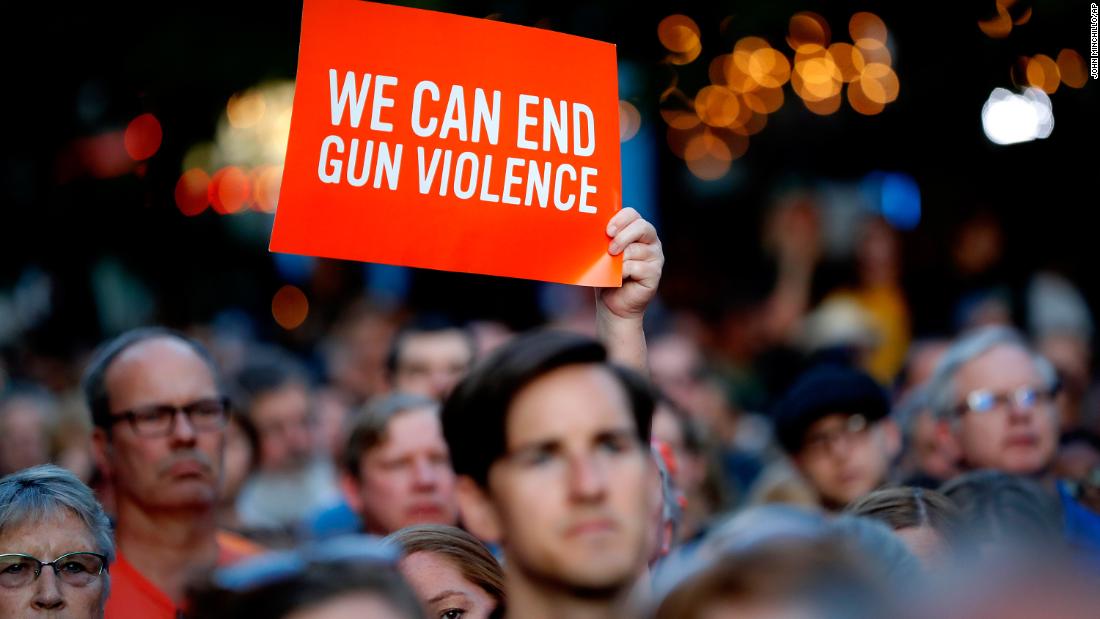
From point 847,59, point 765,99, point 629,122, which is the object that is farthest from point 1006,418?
point 765,99

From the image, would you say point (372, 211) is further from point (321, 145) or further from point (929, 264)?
point (929, 264)

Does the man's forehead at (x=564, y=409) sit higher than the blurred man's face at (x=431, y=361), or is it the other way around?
the blurred man's face at (x=431, y=361)

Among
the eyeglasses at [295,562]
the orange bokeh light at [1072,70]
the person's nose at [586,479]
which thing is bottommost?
the eyeglasses at [295,562]

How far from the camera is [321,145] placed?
11.9 ft

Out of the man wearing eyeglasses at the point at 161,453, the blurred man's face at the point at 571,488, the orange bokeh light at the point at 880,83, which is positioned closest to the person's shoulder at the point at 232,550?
the man wearing eyeglasses at the point at 161,453

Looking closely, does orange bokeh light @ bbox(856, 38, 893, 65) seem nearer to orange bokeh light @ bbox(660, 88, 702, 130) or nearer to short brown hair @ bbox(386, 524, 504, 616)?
orange bokeh light @ bbox(660, 88, 702, 130)

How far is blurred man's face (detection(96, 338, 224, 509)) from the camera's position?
4473mm

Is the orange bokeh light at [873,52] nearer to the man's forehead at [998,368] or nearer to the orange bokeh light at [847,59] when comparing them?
the orange bokeh light at [847,59]

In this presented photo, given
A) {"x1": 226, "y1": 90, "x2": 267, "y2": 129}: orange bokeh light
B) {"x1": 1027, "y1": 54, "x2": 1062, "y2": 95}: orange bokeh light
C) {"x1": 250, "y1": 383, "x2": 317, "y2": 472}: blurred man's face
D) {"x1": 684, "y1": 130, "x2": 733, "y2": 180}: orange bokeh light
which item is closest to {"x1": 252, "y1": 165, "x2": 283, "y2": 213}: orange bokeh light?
{"x1": 226, "y1": 90, "x2": 267, "y2": 129}: orange bokeh light

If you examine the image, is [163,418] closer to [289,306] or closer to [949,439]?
[949,439]

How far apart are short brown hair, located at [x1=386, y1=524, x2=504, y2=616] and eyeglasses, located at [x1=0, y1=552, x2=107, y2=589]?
2.48 ft

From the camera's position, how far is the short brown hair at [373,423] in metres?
5.43

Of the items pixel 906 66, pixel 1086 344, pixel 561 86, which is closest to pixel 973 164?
pixel 906 66

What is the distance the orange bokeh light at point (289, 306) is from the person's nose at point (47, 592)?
15109 mm
